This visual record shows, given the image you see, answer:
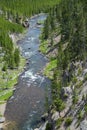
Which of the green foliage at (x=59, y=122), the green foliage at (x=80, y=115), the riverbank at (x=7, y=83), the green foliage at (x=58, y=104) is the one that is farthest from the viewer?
the riverbank at (x=7, y=83)

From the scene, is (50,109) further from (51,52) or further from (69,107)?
(51,52)

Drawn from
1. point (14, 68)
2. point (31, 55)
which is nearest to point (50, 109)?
point (14, 68)

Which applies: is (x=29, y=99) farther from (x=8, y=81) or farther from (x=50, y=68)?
(x=50, y=68)

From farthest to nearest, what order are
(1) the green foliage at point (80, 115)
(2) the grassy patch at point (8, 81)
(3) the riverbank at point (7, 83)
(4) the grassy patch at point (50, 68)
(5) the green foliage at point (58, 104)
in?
(4) the grassy patch at point (50, 68)
(2) the grassy patch at point (8, 81)
(3) the riverbank at point (7, 83)
(5) the green foliage at point (58, 104)
(1) the green foliage at point (80, 115)

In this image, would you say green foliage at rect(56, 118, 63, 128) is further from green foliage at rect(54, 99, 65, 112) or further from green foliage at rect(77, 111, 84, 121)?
green foliage at rect(77, 111, 84, 121)

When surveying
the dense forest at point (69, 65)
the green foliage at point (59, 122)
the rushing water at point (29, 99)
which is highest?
the dense forest at point (69, 65)

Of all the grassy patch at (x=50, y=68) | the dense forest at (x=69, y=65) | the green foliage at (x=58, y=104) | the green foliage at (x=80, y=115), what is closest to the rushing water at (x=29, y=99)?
the grassy patch at (x=50, y=68)

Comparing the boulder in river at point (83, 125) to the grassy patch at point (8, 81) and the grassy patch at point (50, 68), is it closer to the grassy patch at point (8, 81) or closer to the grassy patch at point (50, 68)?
the grassy patch at point (8, 81)

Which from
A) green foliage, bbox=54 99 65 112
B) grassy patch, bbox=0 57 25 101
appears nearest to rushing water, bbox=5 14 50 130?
grassy patch, bbox=0 57 25 101

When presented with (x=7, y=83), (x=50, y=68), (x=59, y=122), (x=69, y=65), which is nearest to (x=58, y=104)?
(x=59, y=122)

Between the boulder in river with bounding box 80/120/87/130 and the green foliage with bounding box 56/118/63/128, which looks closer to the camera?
the boulder in river with bounding box 80/120/87/130

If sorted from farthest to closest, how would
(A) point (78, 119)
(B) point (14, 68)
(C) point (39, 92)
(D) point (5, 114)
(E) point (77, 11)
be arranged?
(E) point (77, 11), (B) point (14, 68), (C) point (39, 92), (D) point (5, 114), (A) point (78, 119)
